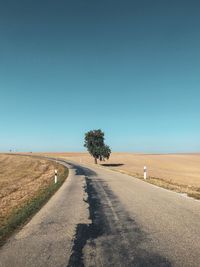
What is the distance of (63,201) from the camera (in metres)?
17.2

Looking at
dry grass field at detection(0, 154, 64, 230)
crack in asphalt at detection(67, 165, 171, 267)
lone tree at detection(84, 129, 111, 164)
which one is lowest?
crack in asphalt at detection(67, 165, 171, 267)

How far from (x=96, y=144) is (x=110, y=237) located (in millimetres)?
79703

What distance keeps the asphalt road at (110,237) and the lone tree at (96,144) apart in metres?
72.0

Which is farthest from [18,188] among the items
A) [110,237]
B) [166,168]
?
[166,168]

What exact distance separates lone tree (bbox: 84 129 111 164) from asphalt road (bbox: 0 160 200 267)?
72036 mm

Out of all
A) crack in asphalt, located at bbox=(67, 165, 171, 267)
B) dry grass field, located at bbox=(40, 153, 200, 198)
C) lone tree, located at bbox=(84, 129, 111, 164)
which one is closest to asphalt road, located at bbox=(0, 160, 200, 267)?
crack in asphalt, located at bbox=(67, 165, 171, 267)

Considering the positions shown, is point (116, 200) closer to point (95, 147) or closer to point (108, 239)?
point (108, 239)

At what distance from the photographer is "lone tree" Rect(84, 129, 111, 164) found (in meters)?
87.6

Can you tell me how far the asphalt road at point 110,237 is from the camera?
24.6 feet

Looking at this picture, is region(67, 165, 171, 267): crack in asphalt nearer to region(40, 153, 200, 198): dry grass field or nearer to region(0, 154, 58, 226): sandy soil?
region(0, 154, 58, 226): sandy soil

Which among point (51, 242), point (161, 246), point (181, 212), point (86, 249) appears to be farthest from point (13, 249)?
point (181, 212)

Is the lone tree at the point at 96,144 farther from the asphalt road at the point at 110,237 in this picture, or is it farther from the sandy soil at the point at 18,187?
the asphalt road at the point at 110,237

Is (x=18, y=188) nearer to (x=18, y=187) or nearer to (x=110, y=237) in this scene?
(x=18, y=187)

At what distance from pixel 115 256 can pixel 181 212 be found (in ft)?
19.3
